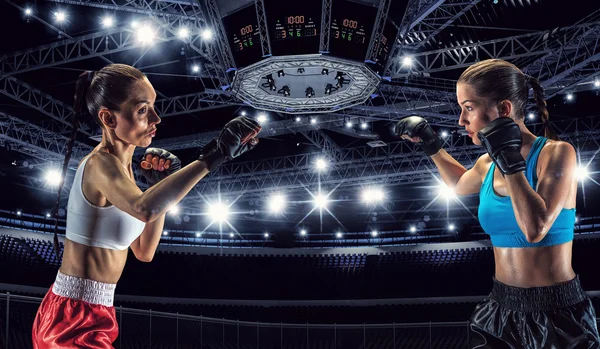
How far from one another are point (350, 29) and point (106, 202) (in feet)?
23.2

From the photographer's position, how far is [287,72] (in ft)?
31.3

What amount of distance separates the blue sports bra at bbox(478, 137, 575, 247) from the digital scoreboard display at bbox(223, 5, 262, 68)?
6939mm

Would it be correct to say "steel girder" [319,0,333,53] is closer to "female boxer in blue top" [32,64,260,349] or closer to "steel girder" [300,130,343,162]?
"female boxer in blue top" [32,64,260,349]

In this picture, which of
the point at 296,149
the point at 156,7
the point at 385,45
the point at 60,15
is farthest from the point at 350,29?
the point at 296,149

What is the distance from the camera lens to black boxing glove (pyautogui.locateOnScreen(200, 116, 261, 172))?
Result: 238cm

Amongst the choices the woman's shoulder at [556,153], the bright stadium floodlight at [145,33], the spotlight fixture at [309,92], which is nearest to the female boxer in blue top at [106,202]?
the woman's shoulder at [556,153]

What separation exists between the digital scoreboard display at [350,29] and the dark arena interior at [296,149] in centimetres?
2

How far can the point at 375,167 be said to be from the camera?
1894 centimetres

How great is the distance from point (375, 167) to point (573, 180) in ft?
54.8

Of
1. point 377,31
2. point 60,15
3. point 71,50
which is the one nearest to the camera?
point 377,31

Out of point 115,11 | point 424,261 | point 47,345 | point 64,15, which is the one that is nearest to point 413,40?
point 115,11

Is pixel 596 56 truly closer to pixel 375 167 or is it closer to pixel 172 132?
pixel 375 167

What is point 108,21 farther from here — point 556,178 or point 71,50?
point 556,178

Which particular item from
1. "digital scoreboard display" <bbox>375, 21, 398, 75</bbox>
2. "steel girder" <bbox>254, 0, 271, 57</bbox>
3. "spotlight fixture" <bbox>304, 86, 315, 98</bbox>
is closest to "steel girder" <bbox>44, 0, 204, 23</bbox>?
"steel girder" <bbox>254, 0, 271, 57</bbox>
